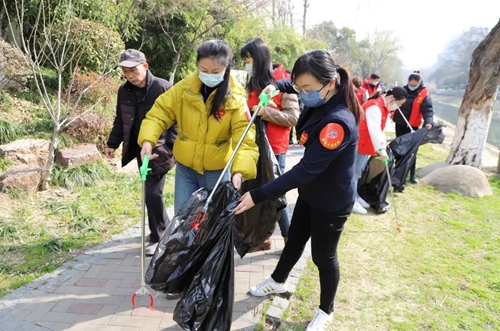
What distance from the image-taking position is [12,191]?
399cm

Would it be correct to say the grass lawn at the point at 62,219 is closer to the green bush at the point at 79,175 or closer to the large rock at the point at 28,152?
the green bush at the point at 79,175

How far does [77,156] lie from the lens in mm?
4777

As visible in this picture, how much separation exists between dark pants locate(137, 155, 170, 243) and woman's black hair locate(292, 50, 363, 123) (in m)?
1.54

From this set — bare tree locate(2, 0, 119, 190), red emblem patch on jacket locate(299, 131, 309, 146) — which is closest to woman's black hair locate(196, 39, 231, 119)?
red emblem patch on jacket locate(299, 131, 309, 146)

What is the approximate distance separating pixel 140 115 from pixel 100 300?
1.39 metres

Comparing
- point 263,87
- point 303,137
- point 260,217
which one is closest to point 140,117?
point 263,87

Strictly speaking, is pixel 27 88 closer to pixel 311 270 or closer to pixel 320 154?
pixel 311 270

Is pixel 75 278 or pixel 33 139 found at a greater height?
pixel 33 139

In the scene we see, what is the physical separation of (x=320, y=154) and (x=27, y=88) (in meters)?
6.23

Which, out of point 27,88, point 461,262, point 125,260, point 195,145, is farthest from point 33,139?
point 461,262

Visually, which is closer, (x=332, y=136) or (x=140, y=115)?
(x=332, y=136)

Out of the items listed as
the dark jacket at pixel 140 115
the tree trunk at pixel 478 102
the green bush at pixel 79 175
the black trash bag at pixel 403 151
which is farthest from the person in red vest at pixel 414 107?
the green bush at pixel 79 175

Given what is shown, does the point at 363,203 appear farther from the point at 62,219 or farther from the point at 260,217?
the point at 62,219

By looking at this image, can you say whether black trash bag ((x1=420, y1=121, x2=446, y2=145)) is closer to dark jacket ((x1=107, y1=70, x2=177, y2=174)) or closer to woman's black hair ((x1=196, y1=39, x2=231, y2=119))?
dark jacket ((x1=107, y1=70, x2=177, y2=174))
